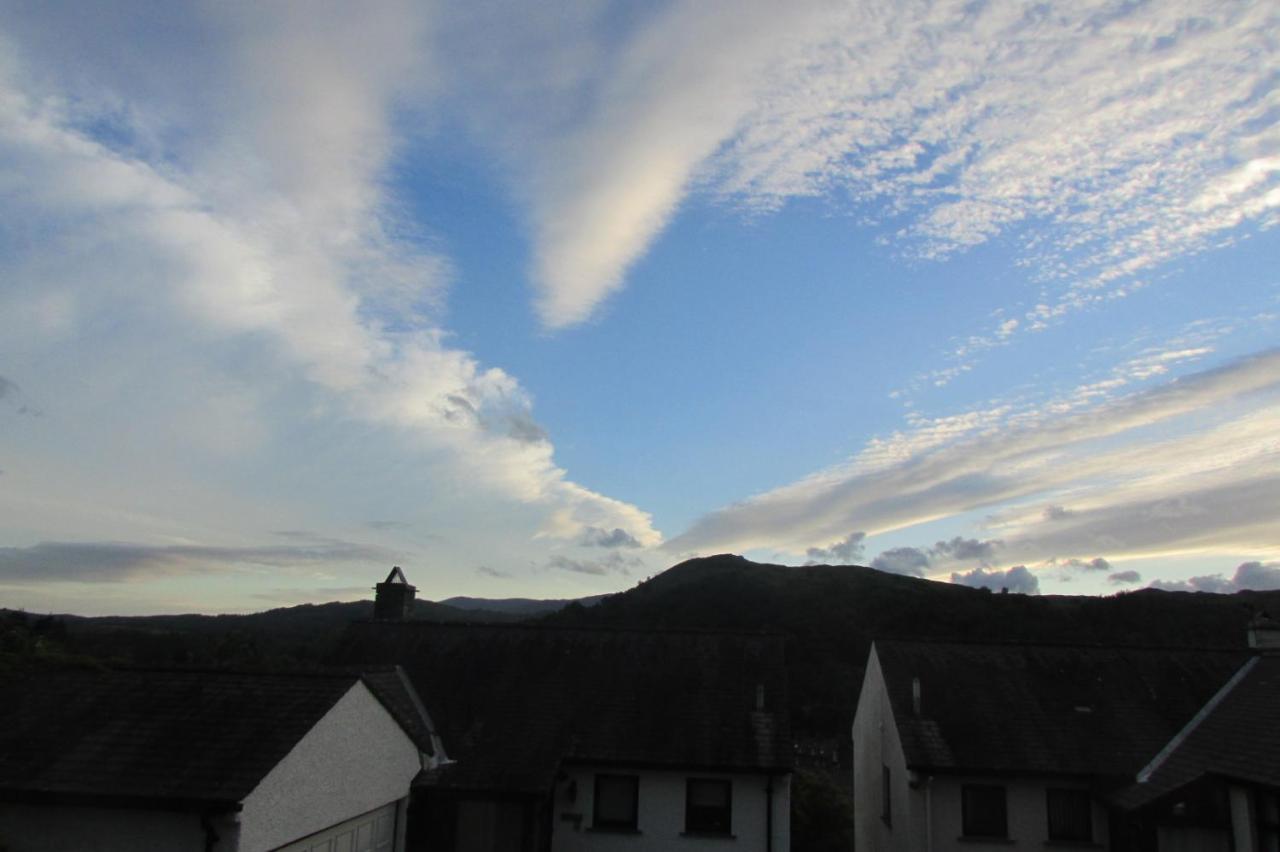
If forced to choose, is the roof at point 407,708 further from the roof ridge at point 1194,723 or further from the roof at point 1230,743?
the roof ridge at point 1194,723

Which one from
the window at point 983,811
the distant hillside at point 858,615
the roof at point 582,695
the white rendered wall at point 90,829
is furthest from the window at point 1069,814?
the white rendered wall at point 90,829

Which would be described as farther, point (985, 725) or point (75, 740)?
point (985, 725)

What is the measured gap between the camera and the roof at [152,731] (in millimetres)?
10664

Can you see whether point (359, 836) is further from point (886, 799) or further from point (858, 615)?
point (858, 615)

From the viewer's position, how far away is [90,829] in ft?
35.0

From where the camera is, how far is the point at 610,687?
20.5m

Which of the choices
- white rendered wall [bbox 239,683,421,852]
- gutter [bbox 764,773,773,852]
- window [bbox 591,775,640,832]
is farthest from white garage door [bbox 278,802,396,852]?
gutter [bbox 764,773,773,852]

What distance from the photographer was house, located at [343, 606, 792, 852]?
16.9m

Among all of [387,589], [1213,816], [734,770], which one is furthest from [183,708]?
[1213,816]

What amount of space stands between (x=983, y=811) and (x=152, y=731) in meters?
16.1

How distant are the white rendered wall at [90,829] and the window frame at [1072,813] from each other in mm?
16465

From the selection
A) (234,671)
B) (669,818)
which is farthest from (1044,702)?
(234,671)

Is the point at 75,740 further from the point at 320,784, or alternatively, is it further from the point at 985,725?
the point at 985,725

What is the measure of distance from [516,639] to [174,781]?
481 inches
